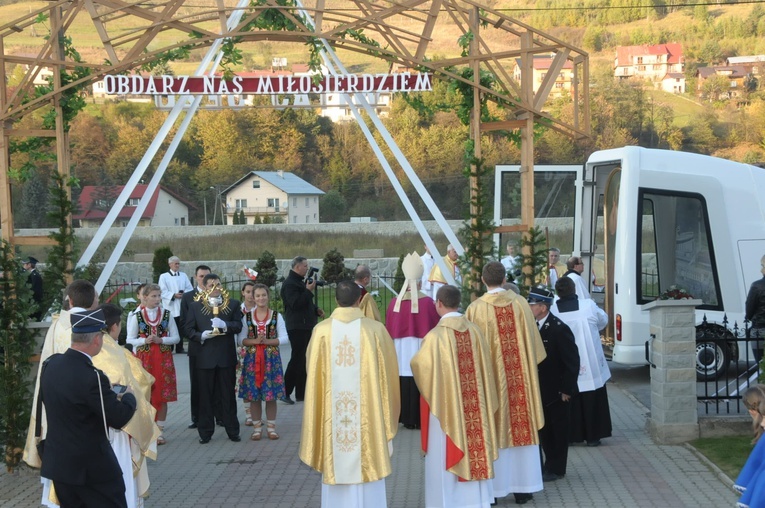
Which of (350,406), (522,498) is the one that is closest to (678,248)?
(522,498)

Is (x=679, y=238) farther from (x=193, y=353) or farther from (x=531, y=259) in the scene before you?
(x=193, y=353)

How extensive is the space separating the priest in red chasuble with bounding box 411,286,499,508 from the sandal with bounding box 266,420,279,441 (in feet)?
11.6

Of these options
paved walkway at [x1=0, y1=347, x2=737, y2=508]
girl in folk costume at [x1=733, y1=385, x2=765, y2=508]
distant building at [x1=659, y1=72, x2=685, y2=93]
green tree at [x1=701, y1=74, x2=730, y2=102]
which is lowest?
paved walkway at [x1=0, y1=347, x2=737, y2=508]

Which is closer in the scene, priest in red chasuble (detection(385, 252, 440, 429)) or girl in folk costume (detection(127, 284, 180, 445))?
girl in folk costume (detection(127, 284, 180, 445))

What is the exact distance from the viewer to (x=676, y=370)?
32.0 feet

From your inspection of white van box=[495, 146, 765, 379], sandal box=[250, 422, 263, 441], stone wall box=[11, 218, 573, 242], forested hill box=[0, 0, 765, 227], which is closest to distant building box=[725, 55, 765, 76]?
forested hill box=[0, 0, 765, 227]

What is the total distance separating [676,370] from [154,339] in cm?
521

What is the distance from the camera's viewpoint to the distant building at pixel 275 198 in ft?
172

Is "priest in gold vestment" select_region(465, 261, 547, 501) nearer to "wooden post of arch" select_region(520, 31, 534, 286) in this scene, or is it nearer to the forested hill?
"wooden post of arch" select_region(520, 31, 534, 286)

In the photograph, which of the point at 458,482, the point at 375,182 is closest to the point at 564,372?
the point at 458,482

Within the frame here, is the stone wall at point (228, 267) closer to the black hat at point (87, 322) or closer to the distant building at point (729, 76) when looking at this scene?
the black hat at point (87, 322)

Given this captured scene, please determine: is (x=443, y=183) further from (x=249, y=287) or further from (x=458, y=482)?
(x=458, y=482)

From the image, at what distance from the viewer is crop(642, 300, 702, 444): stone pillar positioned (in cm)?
973

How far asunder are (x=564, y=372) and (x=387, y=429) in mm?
1940
